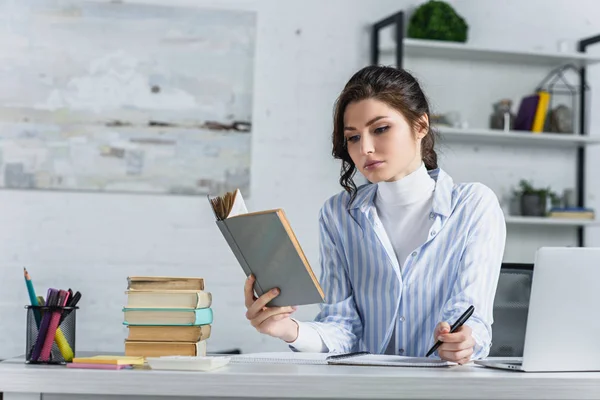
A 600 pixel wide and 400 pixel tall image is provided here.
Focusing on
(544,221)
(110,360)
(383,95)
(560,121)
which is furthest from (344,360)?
(560,121)

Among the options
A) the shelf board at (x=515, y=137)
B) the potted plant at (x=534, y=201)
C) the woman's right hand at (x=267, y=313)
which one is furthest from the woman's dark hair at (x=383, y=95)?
the potted plant at (x=534, y=201)

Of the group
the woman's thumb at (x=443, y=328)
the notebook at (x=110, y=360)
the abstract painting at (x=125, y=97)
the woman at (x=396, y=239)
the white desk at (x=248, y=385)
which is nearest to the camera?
the white desk at (x=248, y=385)

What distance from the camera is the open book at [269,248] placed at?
1.42m

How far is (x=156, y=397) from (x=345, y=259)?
2.64ft

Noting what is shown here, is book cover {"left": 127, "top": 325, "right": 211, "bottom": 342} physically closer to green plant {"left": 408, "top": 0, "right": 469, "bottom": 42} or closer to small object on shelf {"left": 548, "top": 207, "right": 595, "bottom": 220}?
green plant {"left": 408, "top": 0, "right": 469, "bottom": 42}

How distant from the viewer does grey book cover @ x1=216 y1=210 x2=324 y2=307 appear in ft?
4.65

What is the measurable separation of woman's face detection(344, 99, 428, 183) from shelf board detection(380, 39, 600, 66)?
2008 millimetres

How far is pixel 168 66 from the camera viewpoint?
3.80 meters

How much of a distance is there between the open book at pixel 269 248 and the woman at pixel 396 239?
28cm

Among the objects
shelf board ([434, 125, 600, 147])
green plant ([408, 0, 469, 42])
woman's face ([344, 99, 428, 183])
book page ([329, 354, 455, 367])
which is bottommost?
book page ([329, 354, 455, 367])

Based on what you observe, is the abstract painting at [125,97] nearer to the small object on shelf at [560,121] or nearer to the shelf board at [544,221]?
the shelf board at [544,221]

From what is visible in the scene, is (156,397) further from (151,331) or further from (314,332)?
(314,332)

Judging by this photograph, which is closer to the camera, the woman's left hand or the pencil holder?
the pencil holder

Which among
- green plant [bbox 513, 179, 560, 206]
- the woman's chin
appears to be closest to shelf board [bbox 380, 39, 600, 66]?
green plant [bbox 513, 179, 560, 206]
